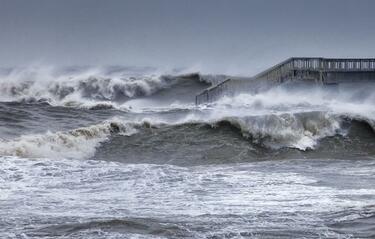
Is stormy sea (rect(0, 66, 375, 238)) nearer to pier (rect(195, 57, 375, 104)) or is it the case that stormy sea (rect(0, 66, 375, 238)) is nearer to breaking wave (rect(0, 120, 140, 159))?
breaking wave (rect(0, 120, 140, 159))

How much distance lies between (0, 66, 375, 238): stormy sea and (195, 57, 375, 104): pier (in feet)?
4.07

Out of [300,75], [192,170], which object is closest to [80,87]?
[300,75]

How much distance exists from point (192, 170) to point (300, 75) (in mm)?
22320

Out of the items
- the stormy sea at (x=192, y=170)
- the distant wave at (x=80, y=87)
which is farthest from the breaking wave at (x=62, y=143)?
the distant wave at (x=80, y=87)

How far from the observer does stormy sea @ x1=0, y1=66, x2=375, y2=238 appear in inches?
453

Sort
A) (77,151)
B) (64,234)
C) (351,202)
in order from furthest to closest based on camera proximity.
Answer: (77,151), (351,202), (64,234)

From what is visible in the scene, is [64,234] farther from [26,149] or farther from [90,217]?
[26,149]

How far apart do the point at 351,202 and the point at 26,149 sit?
9.45 m

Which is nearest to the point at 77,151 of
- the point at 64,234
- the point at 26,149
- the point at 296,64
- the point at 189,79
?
the point at 26,149

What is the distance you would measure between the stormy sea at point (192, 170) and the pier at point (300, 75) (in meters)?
1.24

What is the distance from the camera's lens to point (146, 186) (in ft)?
49.4

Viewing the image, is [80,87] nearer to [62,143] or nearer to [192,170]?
[62,143]

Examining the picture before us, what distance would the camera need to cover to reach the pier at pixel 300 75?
37.3 meters

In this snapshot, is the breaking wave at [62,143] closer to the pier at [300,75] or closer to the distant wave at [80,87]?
the distant wave at [80,87]
